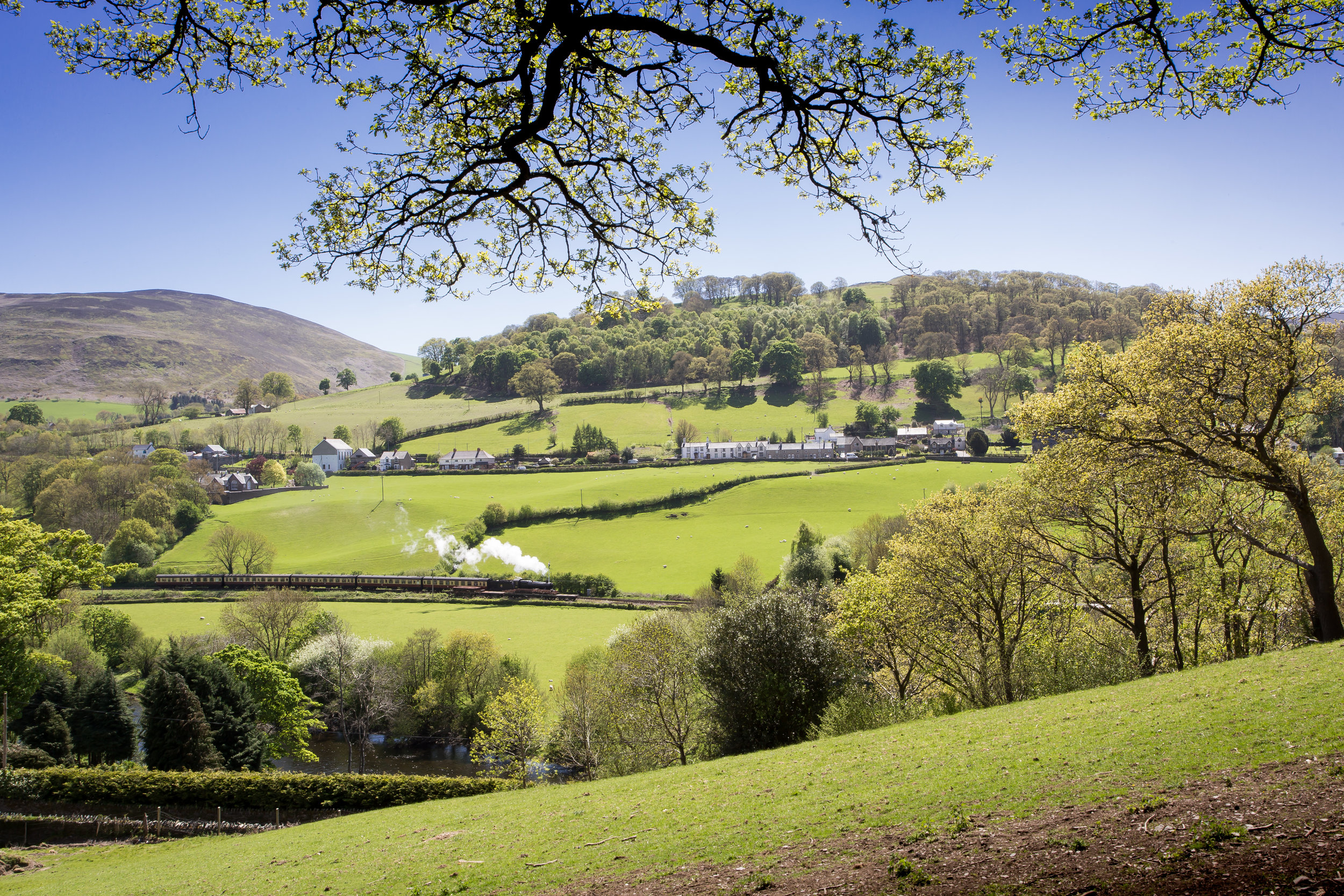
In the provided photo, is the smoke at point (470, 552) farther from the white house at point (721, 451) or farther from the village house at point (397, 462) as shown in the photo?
the white house at point (721, 451)

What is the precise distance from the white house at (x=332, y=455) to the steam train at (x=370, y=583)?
47.3 meters

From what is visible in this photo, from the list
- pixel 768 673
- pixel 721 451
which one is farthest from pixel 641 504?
pixel 768 673

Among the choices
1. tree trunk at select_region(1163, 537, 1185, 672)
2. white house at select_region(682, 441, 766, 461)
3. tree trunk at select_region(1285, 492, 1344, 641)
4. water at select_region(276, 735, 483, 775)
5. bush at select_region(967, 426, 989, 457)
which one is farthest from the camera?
white house at select_region(682, 441, 766, 461)

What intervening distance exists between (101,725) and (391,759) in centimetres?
1508

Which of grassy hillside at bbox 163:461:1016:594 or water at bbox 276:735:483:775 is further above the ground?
grassy hillside at bbox 163:461:1016:594

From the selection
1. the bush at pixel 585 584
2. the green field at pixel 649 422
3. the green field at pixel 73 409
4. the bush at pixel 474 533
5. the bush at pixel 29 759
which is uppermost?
the green field at pixel 73 409

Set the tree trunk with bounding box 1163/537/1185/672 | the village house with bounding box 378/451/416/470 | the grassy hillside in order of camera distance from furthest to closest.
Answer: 1. the village house with bounding box 378/451/416/470
2. the grassy hillside
3. the tree trunk with bounding box 1163/537/1185/672

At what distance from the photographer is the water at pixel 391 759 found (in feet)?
132

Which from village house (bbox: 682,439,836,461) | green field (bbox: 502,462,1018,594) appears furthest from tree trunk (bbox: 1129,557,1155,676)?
village house (bbox: 682,439,836,461)

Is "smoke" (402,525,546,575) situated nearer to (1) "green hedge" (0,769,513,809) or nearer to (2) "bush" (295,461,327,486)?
(2) "bush" (295,461,327,486)

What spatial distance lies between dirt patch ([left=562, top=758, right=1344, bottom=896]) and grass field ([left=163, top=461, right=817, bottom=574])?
62776 millimetres

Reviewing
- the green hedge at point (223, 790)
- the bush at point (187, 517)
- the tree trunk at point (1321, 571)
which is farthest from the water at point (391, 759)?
the bush at point (187, 517)

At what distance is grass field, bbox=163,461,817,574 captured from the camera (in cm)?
7550

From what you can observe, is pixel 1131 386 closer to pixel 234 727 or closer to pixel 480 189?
pixel 480 189
